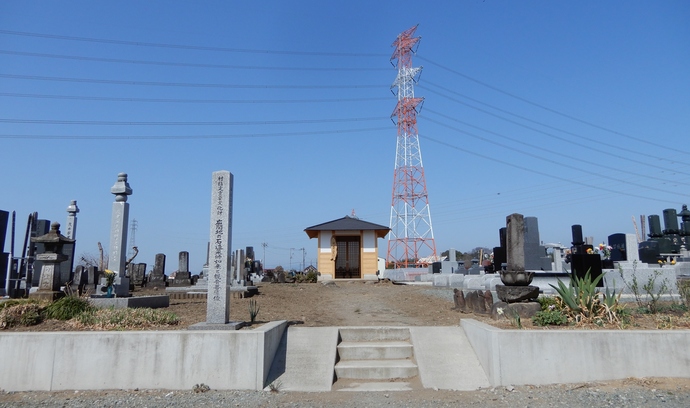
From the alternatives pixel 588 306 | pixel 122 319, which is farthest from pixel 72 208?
pixel 588 306

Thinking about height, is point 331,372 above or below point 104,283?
below

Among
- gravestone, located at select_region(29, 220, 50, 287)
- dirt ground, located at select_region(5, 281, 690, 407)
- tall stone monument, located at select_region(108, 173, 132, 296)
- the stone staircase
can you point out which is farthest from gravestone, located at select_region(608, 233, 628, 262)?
gravestone, located at select_region(29, 220, 50, 287)

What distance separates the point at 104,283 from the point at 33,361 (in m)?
5.58

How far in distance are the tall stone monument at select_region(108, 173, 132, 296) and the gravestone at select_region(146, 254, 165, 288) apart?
1157cm

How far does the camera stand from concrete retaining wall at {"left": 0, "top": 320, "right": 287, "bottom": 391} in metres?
6.10

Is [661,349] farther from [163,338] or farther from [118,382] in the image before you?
[118,382]

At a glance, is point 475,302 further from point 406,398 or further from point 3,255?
point 3,255

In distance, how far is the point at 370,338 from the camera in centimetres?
746

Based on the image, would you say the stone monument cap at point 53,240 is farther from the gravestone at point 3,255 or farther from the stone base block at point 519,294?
the stone base block at point 519,294

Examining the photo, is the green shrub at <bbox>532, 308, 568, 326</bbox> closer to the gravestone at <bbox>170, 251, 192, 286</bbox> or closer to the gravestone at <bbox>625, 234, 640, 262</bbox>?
the gravestone at <bbox>625, 234, 640, 262</bbox>

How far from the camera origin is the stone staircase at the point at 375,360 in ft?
20.5

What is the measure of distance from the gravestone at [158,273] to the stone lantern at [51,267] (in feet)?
45.0

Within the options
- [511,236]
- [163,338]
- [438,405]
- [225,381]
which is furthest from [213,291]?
[511,236]

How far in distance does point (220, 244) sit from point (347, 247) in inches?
839
